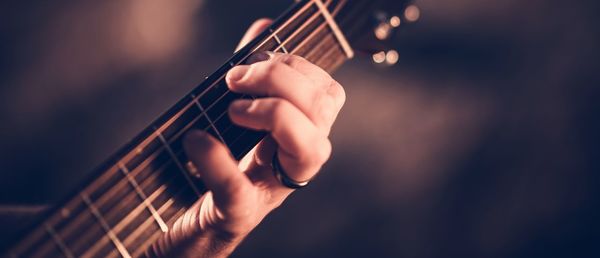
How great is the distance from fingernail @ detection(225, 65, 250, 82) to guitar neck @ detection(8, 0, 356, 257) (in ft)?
0.08

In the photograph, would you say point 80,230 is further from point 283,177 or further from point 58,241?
point 283,177

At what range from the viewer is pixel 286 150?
450 mm

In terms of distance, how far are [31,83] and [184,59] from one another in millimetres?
390

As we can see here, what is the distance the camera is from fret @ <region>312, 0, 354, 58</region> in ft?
1.79

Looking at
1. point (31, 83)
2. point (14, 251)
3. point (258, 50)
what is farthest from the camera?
point (31, 83)

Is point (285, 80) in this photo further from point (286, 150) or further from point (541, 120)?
point (541, 120)

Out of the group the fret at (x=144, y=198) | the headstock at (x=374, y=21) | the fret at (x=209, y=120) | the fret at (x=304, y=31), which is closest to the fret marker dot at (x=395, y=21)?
the headstock at (x=374, y=21)

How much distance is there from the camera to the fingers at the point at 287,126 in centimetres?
42

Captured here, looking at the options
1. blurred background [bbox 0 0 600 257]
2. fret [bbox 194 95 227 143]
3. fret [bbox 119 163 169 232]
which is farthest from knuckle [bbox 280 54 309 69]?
blurred background [bbox 0 0 600 257]

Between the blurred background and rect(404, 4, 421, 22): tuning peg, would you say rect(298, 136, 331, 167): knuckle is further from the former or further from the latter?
the blurred background

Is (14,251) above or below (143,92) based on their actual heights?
below

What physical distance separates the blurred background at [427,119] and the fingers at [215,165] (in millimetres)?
615

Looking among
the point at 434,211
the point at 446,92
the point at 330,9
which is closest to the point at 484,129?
the point at 446,92

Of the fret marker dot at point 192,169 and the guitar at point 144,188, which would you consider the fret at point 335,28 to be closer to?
the guitar at point 144,188
